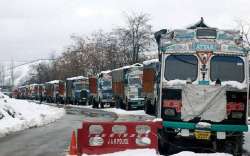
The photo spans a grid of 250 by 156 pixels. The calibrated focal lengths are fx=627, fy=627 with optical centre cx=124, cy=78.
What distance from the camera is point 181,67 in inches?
651

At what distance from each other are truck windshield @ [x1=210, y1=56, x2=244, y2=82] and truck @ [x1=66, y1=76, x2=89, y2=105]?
50769 mm

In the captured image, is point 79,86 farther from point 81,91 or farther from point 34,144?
point 34,144

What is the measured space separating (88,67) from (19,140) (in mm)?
81173

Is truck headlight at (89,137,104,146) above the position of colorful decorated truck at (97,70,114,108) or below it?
below

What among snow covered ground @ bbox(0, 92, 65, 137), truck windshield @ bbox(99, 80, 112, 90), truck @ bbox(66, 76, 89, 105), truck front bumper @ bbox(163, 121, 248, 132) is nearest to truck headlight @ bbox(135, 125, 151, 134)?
truck front bumper @ bbox(163, 121, 248, 132)

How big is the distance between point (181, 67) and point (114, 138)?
119 inches

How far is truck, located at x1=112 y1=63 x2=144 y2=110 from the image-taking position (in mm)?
46406

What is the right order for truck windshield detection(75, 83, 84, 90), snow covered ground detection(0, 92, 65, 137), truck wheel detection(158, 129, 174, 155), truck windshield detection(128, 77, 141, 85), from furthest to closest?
1. truck windshield detection(75, 83, 84, 90)
2. truck windshield detection(128, 77, 141, 85)
3. snow covered ground detection(0, 92, 65, 137)
4. truck wheel detection(158, 129, 174, 155)

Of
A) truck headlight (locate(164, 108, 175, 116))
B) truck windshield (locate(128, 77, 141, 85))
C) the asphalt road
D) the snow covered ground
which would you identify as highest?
truck windshield (locate(128, 77, 141, 85))

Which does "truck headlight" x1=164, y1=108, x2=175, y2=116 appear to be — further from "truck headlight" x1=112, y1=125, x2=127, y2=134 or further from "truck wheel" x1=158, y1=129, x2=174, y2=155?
"truck headlight" x1=112, y1=125, x2=127, y2=134

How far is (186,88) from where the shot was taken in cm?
1634

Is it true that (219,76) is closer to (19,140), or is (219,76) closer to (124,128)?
(124,128)

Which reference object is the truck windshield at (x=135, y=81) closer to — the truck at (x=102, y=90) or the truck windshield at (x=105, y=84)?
the truck at (x=102, y=90)

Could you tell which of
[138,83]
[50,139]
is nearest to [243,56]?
[50,139]
